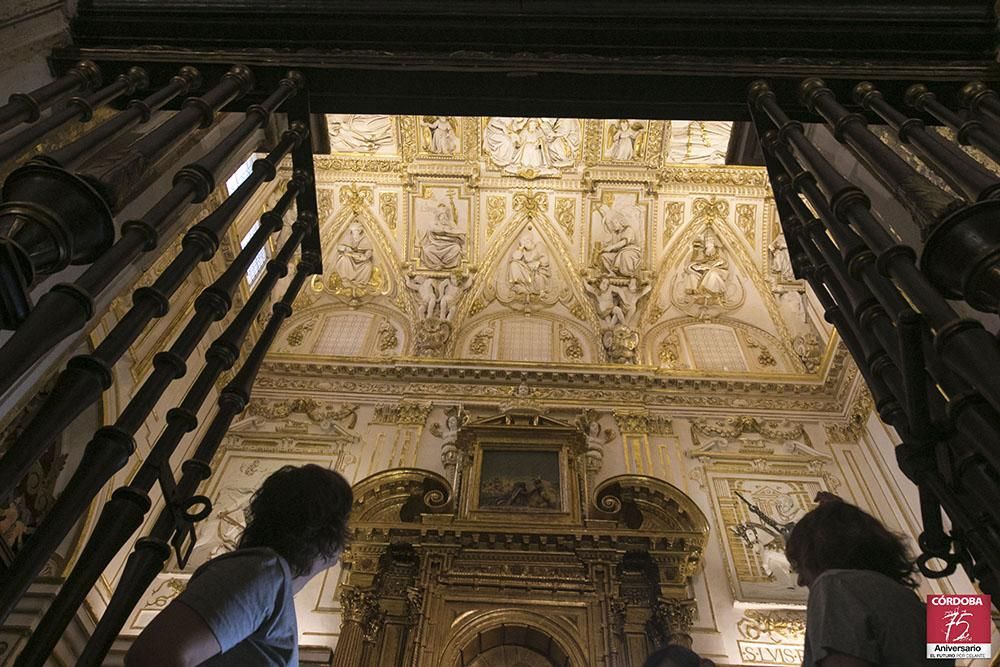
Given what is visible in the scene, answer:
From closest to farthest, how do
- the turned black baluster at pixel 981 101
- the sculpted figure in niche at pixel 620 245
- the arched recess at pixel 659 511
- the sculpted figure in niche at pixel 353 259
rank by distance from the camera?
1. the turned black baluster at pixel 981 101
2. the arched recess at pixel 659 511
3. the sculpted figure in niche at pixel 620 245
4. the sculpted figure in niche at pixel 353 259

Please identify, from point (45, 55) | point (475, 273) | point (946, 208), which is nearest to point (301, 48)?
point (45, 55)

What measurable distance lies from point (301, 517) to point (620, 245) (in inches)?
498

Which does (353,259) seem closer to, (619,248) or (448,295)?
(448,295)

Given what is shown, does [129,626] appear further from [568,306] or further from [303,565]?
[568,306]

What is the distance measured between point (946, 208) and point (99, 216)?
3528mm

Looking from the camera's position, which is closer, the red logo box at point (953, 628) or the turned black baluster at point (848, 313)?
the red logo box at point (953, 628)

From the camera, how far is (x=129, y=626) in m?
8.07

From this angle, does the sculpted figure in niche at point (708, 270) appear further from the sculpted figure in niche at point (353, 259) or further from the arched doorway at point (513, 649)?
the arched doorway at point (513, 649)

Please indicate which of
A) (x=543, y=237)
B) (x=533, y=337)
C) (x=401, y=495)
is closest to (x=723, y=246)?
(x=543, y=237)

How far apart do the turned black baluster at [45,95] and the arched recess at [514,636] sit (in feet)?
22.5

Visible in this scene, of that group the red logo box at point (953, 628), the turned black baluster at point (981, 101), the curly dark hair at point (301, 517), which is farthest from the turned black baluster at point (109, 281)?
the turned black baluster at point (981, 101)

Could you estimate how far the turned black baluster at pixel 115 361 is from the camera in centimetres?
214

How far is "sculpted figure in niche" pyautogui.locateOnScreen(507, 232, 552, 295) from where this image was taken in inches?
578

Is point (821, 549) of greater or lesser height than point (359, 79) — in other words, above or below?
below
